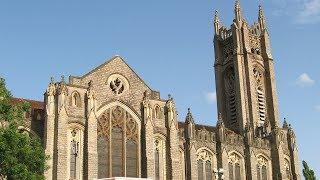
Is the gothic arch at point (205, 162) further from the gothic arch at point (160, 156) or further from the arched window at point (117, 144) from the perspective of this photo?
the arched window at point (117, 144)

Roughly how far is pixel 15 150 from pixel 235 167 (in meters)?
27.6

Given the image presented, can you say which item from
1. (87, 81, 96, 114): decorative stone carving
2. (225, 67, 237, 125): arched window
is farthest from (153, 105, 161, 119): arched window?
(225, 67, 237, 125): arched window

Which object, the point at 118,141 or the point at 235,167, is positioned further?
the point at 235,167

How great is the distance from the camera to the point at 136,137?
46.7 meters

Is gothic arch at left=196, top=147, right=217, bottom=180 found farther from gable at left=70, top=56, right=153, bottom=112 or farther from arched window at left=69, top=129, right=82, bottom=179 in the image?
arched window at left=69, top=129, right=82, bottom=179

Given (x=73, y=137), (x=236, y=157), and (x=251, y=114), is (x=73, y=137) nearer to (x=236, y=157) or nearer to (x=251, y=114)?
(x=236, y=157)

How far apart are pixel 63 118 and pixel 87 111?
233cm

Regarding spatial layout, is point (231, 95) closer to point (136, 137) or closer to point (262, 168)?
point (262, 168)

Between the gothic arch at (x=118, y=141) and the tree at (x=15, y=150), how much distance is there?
10.6m

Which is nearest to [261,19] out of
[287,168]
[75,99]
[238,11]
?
[238,11]

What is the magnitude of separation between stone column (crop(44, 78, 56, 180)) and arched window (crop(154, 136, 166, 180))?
9.39 m

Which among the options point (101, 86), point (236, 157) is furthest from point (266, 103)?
point (101, 86)

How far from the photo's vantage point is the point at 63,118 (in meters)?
42.7

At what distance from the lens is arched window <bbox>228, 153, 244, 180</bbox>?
179ft
